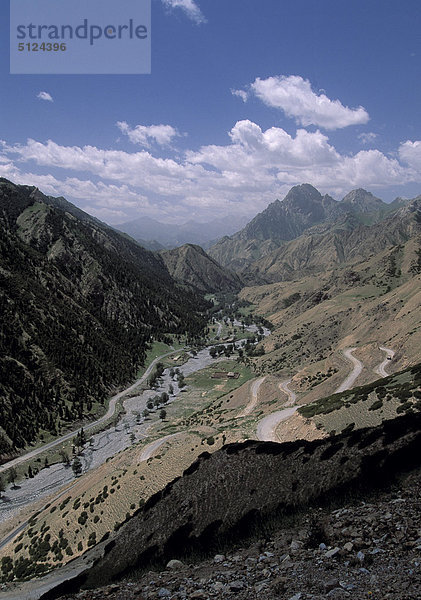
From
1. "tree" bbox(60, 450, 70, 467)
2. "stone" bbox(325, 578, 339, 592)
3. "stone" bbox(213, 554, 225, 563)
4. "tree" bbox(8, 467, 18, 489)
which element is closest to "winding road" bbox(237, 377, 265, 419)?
"tree" bbox(60, 450, 70, 467)

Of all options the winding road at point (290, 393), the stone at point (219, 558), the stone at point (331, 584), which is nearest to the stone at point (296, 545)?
the stone at point (331, 584)

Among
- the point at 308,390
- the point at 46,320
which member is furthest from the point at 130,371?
the point at 308,390

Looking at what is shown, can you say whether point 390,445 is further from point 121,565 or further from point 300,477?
point 121,565

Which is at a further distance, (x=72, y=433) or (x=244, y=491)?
(x=72, y=433)

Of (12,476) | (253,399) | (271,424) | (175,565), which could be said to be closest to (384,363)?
(253,399)

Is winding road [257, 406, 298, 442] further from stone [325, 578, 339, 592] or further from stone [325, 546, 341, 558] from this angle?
stone [325, 578, 339, 592]

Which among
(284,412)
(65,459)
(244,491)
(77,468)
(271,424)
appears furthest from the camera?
(65,459)

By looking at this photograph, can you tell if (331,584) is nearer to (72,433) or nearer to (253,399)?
(253,399)
